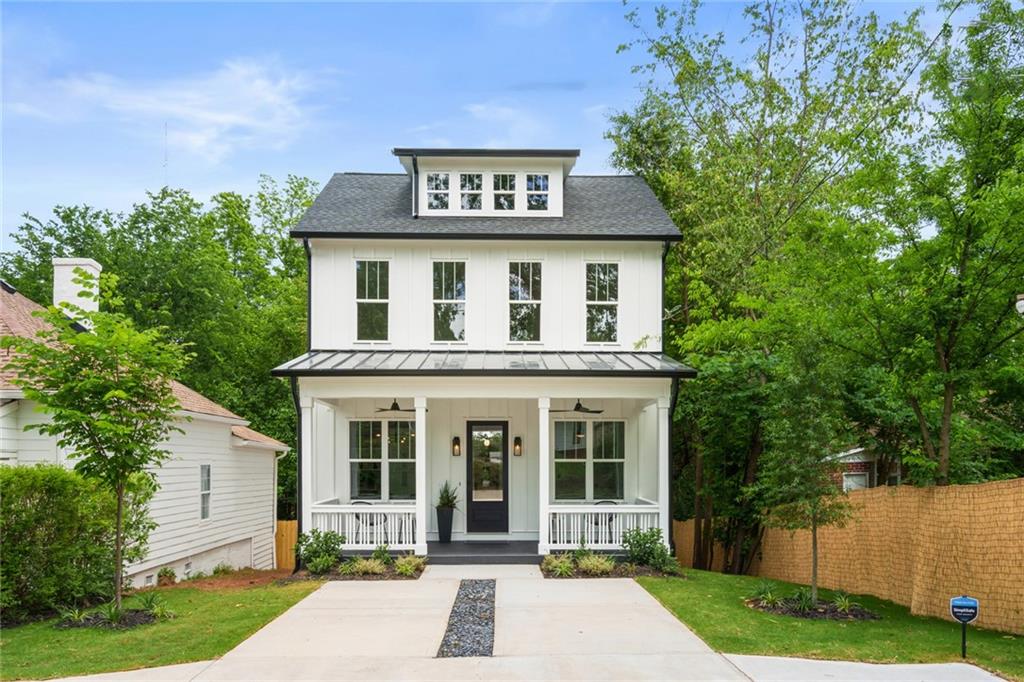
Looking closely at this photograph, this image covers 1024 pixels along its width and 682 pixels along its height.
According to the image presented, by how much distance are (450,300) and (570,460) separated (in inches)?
166

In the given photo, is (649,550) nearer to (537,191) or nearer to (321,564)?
(321,564)

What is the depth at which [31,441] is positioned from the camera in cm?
1153

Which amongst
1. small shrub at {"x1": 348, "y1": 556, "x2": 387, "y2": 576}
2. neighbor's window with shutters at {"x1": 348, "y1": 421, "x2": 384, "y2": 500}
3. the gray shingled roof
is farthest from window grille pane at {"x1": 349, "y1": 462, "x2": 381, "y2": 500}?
the gray shingled roof

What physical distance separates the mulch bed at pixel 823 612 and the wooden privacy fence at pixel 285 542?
49.9ft

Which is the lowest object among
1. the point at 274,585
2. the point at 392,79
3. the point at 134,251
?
the point at 274,585

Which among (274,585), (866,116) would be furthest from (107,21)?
(866,116)

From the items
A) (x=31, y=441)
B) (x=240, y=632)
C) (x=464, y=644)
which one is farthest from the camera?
(x=31, y=441)

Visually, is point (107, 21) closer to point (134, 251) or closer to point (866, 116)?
point (134, 251)

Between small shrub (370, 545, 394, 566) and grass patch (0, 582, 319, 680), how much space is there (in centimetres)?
233

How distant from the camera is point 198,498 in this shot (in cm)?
1619

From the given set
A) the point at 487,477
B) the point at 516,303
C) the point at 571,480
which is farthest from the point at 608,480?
the point at 516,303

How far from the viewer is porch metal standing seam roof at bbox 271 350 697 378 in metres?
13.3

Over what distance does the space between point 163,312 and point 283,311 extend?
4.59 m

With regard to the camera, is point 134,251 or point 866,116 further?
point 134,251
